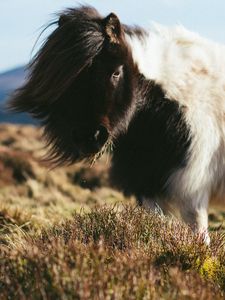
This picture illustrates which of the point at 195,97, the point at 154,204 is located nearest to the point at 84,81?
the point at 195,97

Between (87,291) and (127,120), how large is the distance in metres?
2.46

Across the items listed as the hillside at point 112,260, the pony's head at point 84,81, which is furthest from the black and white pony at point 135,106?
the hillside at point 112,260

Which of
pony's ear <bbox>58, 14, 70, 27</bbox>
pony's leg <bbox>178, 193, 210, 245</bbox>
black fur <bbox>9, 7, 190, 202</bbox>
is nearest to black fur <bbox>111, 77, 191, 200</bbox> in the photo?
black fur <bbox>9, 7, 190, 202</bbox>

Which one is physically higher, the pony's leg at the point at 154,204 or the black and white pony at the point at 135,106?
the black and white pony at the point at 135,106

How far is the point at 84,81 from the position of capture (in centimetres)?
509

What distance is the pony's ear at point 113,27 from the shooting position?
5.23m

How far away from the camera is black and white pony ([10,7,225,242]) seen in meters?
5.11

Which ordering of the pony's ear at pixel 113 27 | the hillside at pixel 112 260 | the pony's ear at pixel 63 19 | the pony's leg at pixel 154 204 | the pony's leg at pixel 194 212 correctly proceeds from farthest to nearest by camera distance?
the pony's leg at pixel 154 204 → the pony's leg at pixel 194 212 → the pony's ear at pixel 63 19 → the pony's ear at pixel 113 27 → the hillside at pixel 112 260

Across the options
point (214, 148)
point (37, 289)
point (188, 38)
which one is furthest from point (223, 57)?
point (37, 289)

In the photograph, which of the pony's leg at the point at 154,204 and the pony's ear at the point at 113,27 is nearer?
the pony's ear at the point at 113,27

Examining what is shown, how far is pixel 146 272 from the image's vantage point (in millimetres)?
3633

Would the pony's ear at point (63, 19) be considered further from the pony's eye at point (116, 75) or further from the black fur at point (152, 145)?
the black fur at point (152, 145)

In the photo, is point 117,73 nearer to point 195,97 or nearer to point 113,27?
point 113,27

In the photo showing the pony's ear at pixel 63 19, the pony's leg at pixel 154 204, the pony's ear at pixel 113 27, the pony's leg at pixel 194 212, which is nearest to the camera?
the pony's ear at pixel 113 27
